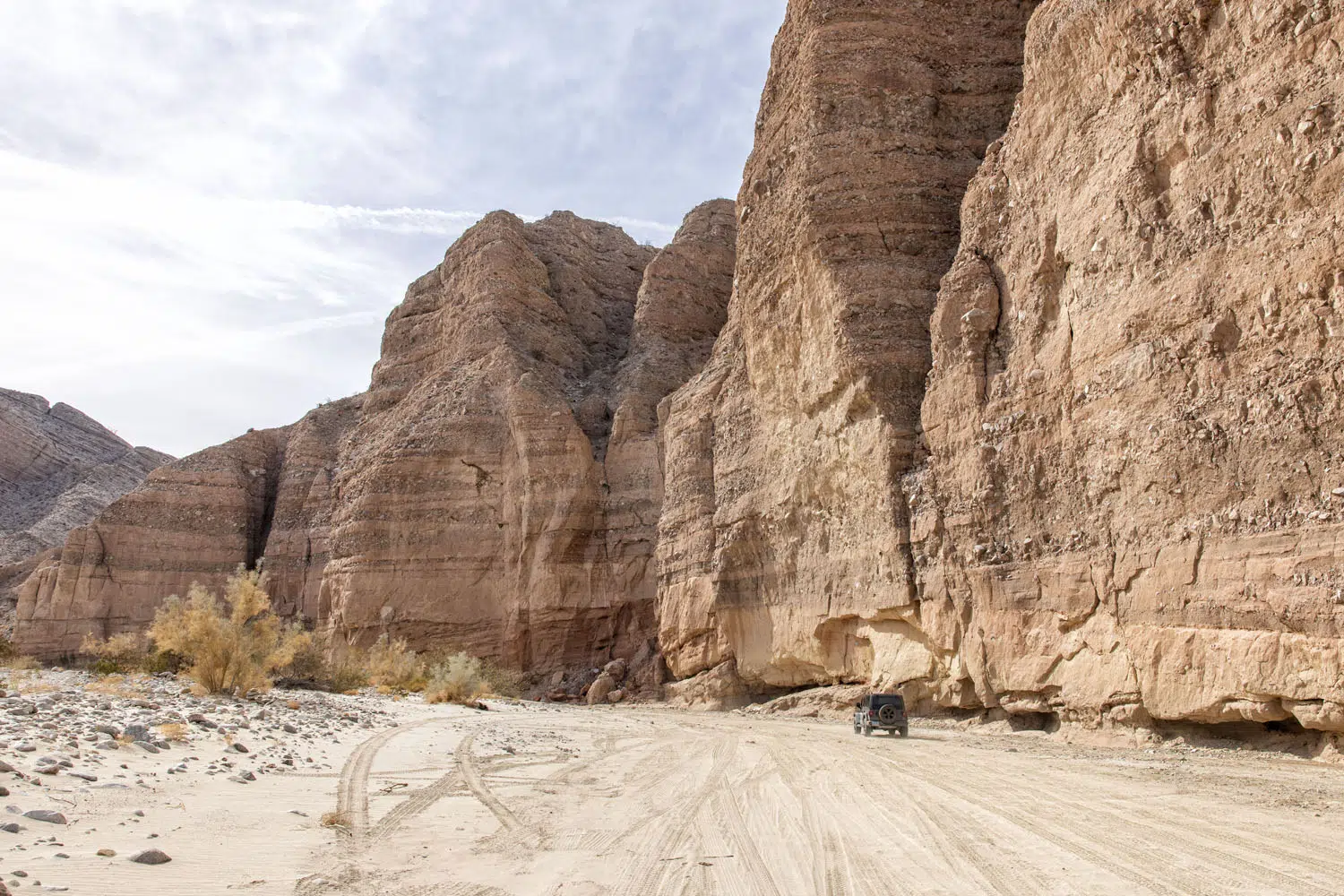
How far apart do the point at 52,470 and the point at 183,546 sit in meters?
25.1

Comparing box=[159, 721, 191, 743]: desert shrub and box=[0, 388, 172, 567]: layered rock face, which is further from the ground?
box=[0, 388, 172, 567]: layered rock face

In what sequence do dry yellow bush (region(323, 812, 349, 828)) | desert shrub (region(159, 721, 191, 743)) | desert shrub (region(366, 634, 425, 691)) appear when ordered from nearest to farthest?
dry yellow bush (region(323, 812, 349, 828)), desert shrub (region(159, 721, 191, 743)), desert shrub (region(366, 634, 425, 691))

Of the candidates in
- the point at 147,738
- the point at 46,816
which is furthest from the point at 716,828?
the point at 147,738

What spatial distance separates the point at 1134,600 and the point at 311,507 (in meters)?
35.8

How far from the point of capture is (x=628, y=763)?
11.4 m

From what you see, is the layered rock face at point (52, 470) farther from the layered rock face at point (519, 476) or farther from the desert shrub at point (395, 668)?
the desert shrub at point (395, 668)

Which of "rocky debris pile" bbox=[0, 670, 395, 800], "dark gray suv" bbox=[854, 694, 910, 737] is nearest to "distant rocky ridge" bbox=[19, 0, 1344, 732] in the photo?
"dark gray suv" bbox=[854, 694, 910, 737]

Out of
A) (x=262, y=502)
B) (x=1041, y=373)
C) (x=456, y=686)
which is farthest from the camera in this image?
(x=262, y=502)

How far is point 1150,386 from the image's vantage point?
1220 centimetres

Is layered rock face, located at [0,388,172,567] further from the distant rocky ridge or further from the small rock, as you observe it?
the small rock

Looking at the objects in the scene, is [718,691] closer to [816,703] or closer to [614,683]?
[816,703]

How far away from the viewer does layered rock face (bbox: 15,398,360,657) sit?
38.3m

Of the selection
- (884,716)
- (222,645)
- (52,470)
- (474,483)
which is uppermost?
Result: (52,470)

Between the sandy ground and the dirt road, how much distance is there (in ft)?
0.09
